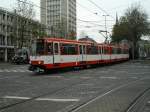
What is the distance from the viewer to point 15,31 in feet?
223

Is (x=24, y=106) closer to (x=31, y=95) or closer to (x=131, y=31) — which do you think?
(x=31, y=95)

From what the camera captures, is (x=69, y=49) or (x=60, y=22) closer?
(x=69, y=49)

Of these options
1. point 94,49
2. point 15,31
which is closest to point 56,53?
point 94,49

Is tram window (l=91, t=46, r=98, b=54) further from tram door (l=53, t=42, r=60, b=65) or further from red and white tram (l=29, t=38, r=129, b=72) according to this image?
tram door (l=53, t=42, r=60, b=65)

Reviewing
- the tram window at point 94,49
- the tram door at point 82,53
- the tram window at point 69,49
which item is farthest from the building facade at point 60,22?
the tram window at point 69,49

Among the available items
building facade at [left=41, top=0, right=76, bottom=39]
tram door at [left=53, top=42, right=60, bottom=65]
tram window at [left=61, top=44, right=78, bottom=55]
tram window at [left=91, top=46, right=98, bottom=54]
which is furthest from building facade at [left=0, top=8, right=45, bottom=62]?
tram door at [left=53, top=42, right=60, bottom=65]

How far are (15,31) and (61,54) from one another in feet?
138

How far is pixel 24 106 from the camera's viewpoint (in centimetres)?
1094

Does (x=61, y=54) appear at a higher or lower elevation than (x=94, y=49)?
lower

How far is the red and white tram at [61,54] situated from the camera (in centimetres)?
2556

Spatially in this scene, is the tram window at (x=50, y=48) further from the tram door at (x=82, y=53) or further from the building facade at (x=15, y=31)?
the building facade at (x=15, y=31)

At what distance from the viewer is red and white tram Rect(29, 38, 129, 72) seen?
1006 inches

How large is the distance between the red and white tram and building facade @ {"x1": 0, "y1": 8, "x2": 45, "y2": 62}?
22675 millimetres

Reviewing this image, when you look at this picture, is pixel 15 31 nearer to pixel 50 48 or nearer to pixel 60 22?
pixel 60 22
